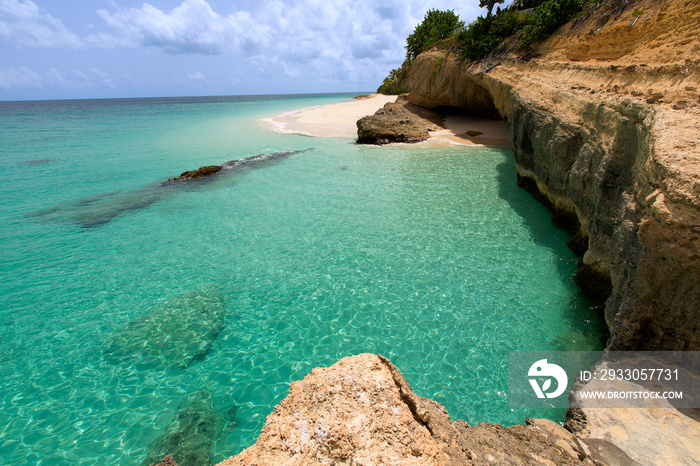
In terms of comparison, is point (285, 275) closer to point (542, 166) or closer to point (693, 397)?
point (693, 397)

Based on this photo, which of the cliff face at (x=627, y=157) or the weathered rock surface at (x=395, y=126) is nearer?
the cliff face at (x=627, y=157)

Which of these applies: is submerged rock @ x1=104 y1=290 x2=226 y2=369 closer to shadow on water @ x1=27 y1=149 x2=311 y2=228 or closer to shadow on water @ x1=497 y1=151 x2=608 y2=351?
shadow on water @ x1=497 y1=151 x2=608 y2=351

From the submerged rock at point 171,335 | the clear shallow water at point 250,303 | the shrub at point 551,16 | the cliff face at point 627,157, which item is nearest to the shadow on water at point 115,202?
the clear shallow water at point 250,303

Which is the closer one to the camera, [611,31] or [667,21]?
[667,21]

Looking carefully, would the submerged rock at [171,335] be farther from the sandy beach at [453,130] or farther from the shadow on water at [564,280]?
the sandy beach at [453,130]

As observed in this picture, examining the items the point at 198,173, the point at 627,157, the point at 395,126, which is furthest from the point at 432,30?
the point at 627,157

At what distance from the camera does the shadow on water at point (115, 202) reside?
11.8 metres

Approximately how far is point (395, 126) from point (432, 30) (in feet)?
31.8

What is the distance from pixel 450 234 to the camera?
9.16 m

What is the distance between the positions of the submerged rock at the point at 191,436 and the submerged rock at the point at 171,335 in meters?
0.98

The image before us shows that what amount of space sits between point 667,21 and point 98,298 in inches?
601

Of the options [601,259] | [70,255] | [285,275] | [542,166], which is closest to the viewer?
[601,259]

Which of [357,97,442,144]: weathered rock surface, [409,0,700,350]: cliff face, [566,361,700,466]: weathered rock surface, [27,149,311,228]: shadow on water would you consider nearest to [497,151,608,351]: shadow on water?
[409,0,700,350]: cliff face

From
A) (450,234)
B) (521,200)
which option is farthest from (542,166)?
(450,234)
